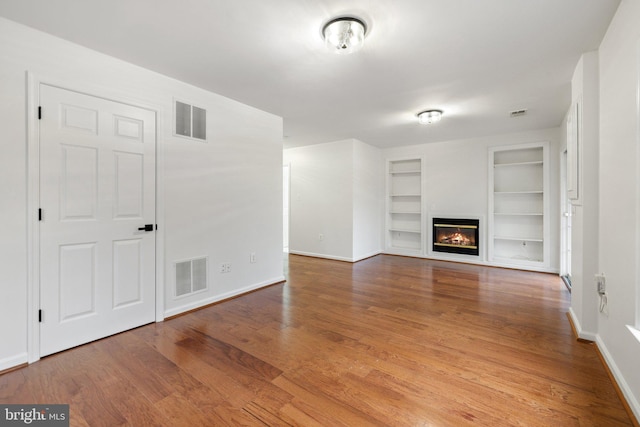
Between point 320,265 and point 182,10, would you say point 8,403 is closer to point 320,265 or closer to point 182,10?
point 182,10

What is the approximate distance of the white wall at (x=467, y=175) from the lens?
15.6 ft

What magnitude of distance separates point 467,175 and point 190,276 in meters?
5.16

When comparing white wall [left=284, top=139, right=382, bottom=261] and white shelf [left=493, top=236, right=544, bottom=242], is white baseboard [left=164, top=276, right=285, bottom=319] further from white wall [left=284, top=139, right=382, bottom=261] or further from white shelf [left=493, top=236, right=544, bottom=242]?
white shelf [left=493, top=236, right=544, bottom=242]

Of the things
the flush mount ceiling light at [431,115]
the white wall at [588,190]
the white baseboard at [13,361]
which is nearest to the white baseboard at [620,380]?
the white wall at [588,190]

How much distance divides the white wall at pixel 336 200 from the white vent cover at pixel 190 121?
3.04 m

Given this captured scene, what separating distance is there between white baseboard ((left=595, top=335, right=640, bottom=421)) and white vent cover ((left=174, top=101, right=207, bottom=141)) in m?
3.94

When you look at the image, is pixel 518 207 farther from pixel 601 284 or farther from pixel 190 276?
pixel 190 276

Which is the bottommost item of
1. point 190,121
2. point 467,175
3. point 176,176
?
point 176,176

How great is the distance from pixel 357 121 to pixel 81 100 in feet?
10.8

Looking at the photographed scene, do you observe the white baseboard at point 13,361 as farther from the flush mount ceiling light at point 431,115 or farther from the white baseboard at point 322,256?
the flush mount ceiling light at point 431,115

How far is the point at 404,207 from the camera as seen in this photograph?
6461mm

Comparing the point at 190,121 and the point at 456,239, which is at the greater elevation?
the point at 190,121

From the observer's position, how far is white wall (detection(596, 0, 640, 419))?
5.18 feet

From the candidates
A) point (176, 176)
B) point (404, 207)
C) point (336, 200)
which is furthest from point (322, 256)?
point (176, 176)
